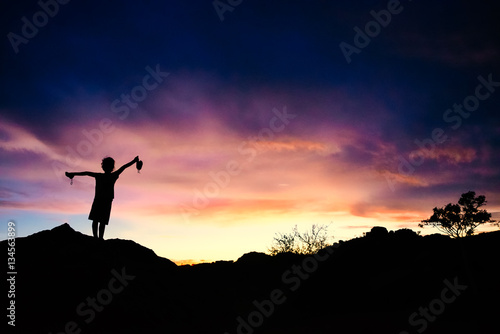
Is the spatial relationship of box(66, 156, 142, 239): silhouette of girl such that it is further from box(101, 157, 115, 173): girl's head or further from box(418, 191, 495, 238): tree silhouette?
box(418, 191, 495, 238): tree silhouette

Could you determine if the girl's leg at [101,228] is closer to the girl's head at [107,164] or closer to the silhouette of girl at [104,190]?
the silhouette of girl at [104,190]

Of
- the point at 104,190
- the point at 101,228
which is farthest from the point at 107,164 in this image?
the point at 101,228

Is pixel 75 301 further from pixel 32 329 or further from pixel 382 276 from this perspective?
pixel 382 276

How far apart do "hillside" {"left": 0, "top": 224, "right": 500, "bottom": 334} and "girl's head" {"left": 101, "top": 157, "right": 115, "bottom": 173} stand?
234cm

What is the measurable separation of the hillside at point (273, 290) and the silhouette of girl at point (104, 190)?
91cm

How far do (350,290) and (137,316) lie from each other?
18.2 ft

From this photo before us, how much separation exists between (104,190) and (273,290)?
19.7ft

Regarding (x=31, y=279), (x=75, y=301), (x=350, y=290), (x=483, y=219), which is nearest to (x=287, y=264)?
(x=350, y=290)

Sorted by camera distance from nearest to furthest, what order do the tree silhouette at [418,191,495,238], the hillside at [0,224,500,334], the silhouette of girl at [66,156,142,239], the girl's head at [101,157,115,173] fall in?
the hillside at [0,224,500,334] < the silhouette of girl at [66,156,142,239] < the girl's head at [101,157,115,173] < the tree silhouette at [418,191,495,238]

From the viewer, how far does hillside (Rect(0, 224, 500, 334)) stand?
6.95 m

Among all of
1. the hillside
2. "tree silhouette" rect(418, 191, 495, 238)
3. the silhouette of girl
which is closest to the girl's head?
the silhouette of girl

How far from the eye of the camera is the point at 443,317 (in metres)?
6.66

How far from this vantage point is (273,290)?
1041 centimetres

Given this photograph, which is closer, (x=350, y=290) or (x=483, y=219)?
(x=350, y=290)
